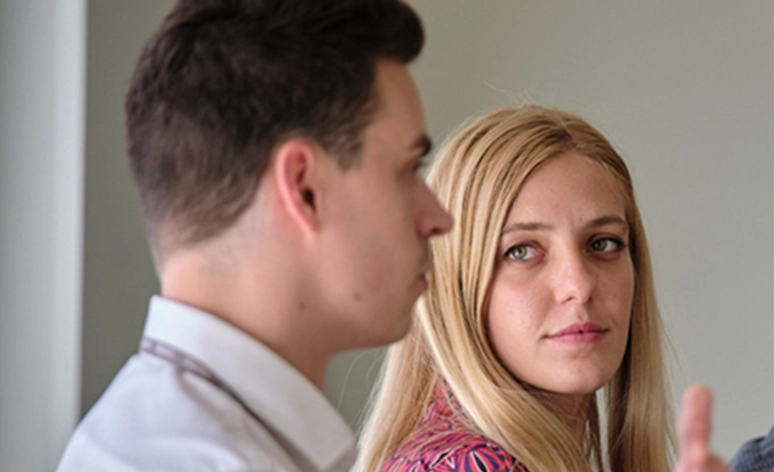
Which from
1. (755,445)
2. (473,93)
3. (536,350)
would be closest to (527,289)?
(536,350)

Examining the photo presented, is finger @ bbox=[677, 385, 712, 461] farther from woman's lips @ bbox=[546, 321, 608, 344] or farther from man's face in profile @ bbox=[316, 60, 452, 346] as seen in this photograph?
woman's lips @ bbox=[546, 321, 608, 344]

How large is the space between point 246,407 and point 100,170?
1326 millimetres

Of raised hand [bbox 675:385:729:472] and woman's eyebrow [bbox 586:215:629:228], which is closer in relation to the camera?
raised hand [bbox 675:385:729:472]

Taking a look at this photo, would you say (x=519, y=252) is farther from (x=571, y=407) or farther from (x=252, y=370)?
(x=252, y=370)

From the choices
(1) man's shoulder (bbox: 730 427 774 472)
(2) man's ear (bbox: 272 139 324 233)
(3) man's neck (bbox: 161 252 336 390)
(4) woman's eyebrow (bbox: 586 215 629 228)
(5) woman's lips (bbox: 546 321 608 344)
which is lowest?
(5) woman's lips (bbox: 546 321 608 344)

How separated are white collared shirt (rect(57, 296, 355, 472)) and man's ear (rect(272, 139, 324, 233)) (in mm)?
90

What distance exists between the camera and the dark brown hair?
86 cm

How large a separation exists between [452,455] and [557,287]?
0.85ft

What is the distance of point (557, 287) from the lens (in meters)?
1.52

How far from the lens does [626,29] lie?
3.01 m

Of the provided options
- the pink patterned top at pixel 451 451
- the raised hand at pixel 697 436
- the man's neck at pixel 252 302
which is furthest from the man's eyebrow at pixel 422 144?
the pink patterned top at pixel 451 451

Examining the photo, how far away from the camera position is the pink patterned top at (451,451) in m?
1.39

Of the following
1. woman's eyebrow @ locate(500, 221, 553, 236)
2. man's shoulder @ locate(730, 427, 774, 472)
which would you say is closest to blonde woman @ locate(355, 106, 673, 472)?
woman's eyebrow @ locate(500, 221, 553, 236)

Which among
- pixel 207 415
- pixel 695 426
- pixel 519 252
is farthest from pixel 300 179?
pixel 519 252
